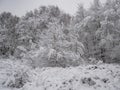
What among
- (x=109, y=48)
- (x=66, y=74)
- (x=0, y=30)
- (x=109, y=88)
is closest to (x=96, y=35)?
(x=109, y=48)

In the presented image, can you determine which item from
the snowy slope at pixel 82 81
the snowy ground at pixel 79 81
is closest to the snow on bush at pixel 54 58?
the snowy ground at pixel 79 81

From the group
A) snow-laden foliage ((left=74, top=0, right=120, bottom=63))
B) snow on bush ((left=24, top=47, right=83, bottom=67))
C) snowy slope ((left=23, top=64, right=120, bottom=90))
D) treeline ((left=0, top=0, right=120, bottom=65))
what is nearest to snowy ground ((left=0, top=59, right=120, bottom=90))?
snowy slope ((left=23, top=64, right=120, bottom=90))

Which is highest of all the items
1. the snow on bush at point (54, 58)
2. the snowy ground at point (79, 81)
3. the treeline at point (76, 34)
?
the treeline at point (76, 34)

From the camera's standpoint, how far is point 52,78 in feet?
18.7

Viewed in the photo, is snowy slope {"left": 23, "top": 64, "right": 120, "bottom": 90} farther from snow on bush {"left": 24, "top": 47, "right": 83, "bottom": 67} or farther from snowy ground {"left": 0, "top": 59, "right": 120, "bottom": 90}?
snow on bush {"left": 24, "top": 47, "right": 83, "bottom": 67}

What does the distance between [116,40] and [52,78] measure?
5765mm

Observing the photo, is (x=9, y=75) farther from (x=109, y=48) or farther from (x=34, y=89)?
(x=109, y=48)

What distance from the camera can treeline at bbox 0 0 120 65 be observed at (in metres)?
9.20

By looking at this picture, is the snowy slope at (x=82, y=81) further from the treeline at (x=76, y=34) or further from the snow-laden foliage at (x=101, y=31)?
the snow-laden foliage at (x=101, y=31)

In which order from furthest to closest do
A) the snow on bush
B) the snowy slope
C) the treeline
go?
the treeline
the snow on bush
the snowy slope

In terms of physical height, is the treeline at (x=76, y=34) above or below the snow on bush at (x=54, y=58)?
above

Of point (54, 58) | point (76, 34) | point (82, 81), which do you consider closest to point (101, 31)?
point (76, 34)

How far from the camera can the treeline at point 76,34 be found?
9195 millimetres

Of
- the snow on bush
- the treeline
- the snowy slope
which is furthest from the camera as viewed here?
the treeline
